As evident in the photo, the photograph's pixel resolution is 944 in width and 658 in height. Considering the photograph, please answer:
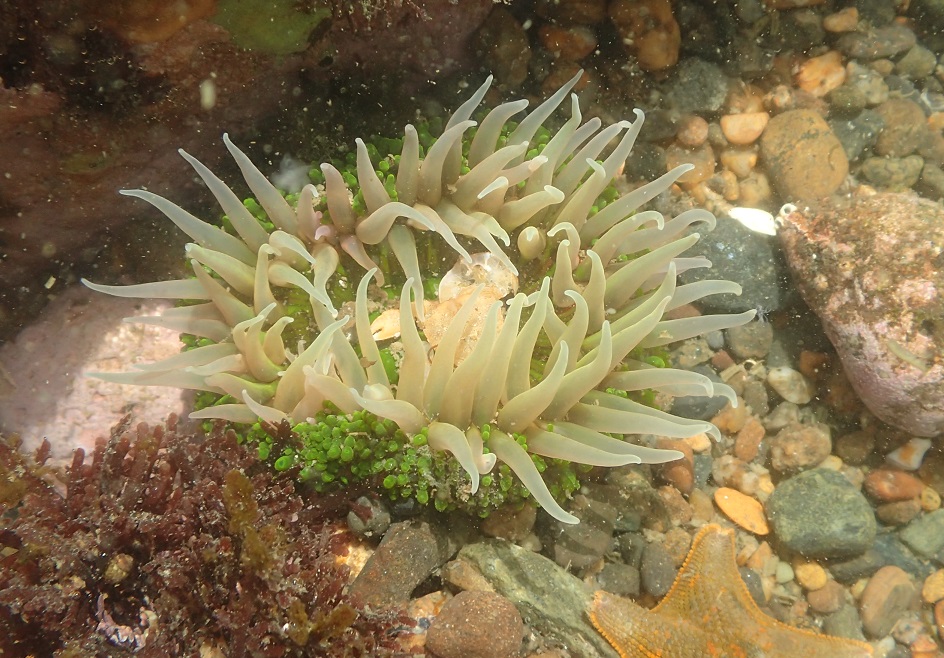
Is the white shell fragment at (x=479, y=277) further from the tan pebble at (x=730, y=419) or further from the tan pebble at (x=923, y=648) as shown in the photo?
the tan pebble at (x=923, y=648)

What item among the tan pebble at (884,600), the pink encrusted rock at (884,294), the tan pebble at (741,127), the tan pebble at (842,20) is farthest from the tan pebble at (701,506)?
the tan pebble at (842,20)

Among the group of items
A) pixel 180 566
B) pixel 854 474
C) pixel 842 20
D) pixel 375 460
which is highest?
pixel 842 20

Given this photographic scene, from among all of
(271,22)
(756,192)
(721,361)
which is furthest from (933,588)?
(271,22)

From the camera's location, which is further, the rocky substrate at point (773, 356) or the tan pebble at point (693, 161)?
the tan pebble at point (693, 161)

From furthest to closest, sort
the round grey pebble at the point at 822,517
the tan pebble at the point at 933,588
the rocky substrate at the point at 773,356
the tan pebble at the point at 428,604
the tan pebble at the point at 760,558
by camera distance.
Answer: the tan pebble at the point at 933,588
the tan pebble at the point at 760,558
the round grey pebble at the point at 822,517
the rocky substrate at the point at 773,356
the tan pebble at the point at 428,604

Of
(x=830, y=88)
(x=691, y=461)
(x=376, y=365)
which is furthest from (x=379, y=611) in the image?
(x=830, y=88)

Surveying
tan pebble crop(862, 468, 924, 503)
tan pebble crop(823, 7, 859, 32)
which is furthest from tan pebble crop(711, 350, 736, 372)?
tan pebble crop(823, 7, 859, 32)

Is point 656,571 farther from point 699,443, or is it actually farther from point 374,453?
point 374,453

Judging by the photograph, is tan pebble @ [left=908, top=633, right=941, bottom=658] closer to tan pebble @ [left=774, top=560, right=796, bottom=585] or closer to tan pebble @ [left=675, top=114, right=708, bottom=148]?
tan pebble @ [left=774, top=560, right=796, bottom=585]
